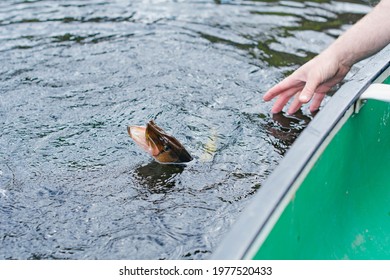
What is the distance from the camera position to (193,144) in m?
3.83

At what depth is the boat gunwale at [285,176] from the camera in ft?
5.64

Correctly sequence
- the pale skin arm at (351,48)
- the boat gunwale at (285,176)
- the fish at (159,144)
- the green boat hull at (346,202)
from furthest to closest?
the fish at (159,144) < the pale skin arm at (351,48) < the green boat hull at (346,202) < the boat gunwale at (285,176)

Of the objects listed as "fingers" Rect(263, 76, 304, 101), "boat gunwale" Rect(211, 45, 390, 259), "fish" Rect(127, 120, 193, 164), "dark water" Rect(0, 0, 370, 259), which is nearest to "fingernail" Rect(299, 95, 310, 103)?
"fingers" Rect(263, 76, 304, 101)

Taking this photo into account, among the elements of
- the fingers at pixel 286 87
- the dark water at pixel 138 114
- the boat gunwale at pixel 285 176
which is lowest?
the dark water at pixel 138 114

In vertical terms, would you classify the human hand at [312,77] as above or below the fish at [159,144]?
above

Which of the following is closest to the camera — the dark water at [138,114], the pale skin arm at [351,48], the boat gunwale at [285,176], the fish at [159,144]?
the boat gunwale at [285,176]

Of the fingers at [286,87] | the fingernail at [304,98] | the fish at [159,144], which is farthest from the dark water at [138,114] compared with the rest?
the fingernail at [304,98]

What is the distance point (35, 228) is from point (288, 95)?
1801 mm

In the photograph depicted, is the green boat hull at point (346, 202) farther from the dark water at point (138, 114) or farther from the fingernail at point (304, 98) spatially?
the dark water at point (138, 114)

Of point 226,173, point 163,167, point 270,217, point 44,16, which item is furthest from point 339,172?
point 44,16

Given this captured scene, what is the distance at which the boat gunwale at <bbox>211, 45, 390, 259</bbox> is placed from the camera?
172 cm

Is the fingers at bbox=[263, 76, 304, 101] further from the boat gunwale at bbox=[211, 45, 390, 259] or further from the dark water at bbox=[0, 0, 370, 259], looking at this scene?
the boat gunwale at bbox=[211, 45, 390, 259]

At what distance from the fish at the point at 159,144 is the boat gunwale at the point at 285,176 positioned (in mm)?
1212
